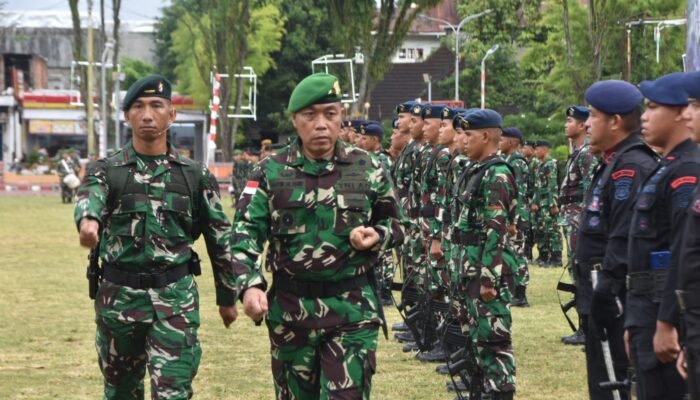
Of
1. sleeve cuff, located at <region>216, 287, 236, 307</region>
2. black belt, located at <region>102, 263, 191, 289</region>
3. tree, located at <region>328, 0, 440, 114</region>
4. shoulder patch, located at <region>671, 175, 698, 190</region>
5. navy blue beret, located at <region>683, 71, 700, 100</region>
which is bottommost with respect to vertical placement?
sleeve cuff, located at <region>216, 287, 236, 307</region>

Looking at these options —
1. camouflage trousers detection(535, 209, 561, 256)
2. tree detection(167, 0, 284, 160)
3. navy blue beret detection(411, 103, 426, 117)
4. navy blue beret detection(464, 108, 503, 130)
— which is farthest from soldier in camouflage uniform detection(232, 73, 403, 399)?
tree detection(167, 0, 284, 160)

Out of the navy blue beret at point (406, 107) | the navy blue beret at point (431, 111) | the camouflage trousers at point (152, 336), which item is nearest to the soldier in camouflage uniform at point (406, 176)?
the navy blue beret at point (406, 107)

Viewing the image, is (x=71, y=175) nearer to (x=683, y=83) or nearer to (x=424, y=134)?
(x=424, y=134)

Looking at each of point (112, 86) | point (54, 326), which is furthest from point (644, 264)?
point (112, 86)

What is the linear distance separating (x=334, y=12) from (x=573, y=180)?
77.7 ft

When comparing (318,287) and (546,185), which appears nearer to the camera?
(318,287)

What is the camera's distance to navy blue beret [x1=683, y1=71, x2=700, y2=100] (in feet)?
18.6

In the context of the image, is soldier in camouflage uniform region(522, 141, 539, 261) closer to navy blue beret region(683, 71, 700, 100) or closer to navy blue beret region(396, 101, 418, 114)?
navy blue beret region(396, 101, 418, 114)

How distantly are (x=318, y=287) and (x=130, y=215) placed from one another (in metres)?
1.36

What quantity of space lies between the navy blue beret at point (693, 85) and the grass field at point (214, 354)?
464 centimetres

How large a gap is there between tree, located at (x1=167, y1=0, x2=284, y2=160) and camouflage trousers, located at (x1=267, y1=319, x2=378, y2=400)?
A: 51480 mm

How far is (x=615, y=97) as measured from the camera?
23.8 ft

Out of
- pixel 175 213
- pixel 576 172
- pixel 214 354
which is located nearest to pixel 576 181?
pixel 576 172

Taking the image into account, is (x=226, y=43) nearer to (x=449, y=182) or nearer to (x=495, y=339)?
(x=449, y=182)
